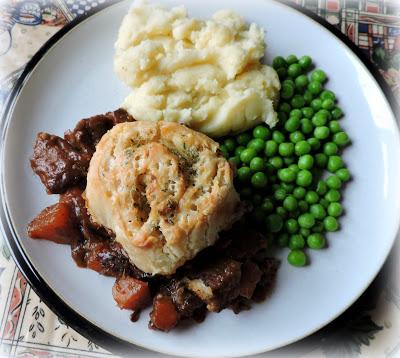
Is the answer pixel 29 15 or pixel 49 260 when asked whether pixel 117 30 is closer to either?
pixel 29 15

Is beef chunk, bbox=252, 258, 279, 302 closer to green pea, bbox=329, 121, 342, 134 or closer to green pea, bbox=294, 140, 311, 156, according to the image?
green pea, bbox=294, 140, 311, 156

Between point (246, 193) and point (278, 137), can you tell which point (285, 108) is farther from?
point (246, 193)

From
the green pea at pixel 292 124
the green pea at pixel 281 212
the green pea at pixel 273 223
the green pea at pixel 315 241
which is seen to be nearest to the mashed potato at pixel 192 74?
the green pea at pixel 292 124

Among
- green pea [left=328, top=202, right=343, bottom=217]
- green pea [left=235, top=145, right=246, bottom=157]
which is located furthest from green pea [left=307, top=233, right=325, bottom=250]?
green pea [left=235, top=145, right=246, bottom=157]

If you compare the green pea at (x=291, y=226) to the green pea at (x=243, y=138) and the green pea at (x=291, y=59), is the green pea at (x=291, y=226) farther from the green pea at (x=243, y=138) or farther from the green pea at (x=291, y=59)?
the green pea at (x=291, y=59)

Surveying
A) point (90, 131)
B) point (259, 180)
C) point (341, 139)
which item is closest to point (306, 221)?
point (259, 180)
